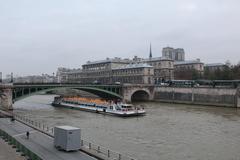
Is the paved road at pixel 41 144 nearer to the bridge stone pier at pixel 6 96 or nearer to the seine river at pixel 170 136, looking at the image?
the seine river at pixel 170 136

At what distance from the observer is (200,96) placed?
73438 millimetres

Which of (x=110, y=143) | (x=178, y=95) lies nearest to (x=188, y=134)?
(x=110, y=143)

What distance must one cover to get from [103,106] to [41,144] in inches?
1325

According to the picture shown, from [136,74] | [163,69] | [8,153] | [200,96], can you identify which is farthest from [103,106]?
[163,69]

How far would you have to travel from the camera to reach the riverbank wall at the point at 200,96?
6631cm

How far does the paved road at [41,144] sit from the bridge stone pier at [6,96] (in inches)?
963

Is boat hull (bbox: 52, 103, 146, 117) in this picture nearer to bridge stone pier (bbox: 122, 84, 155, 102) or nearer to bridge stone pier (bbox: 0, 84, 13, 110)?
bridge stone pier (bbox: 0, 84, 13, 110)

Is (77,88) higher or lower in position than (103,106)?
higher

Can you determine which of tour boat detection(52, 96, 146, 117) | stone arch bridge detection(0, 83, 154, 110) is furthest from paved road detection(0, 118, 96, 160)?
stone arch bridge detection(0, 83, 154, 110)

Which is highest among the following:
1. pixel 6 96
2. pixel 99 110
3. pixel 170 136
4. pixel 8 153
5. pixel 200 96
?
pixel 6 96

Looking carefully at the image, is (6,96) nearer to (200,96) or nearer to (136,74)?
(200,96)

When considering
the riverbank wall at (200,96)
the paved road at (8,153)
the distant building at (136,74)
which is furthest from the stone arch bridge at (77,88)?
the paved road at (8,153)

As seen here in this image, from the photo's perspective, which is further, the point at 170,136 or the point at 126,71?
the point at 126,71

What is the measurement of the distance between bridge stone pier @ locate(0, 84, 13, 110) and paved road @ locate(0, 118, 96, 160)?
2445 centimetres
